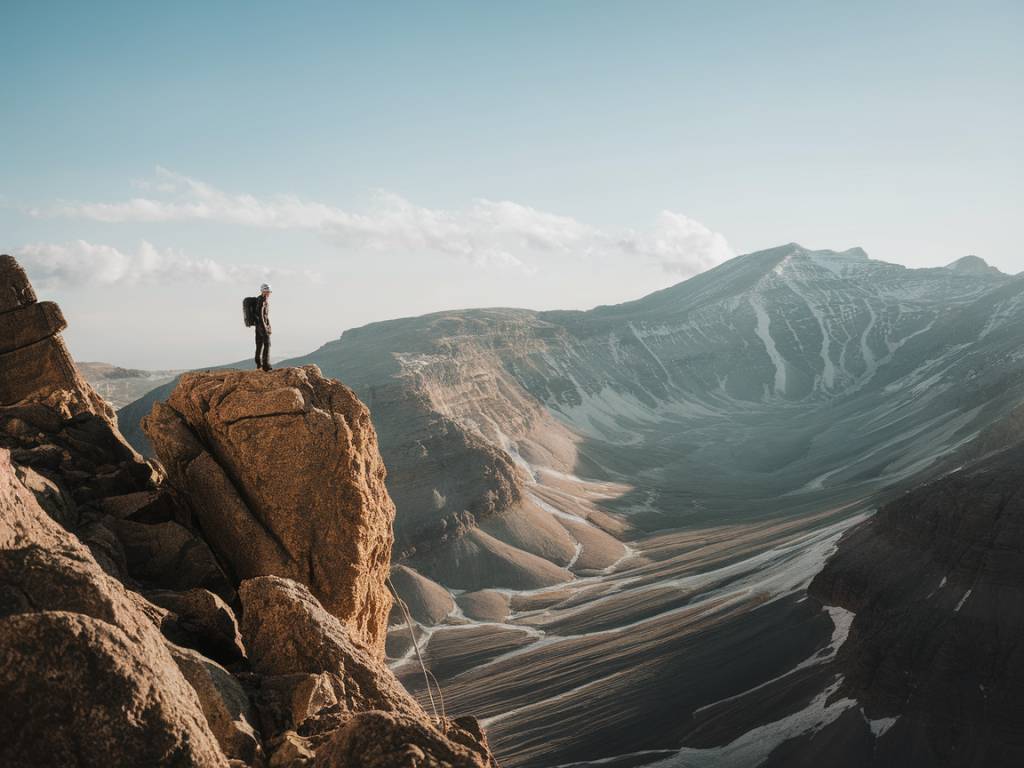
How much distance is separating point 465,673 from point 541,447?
98.7 m

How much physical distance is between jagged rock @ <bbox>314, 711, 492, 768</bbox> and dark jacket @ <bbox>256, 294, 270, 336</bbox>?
12.6m

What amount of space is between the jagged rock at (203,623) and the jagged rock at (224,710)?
1.91 m

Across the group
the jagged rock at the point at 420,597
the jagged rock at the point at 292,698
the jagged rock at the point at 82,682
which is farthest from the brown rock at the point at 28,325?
the jagged rock at the point at 420,597

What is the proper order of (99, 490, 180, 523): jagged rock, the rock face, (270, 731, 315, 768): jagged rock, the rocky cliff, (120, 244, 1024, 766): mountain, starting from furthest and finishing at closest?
(120, 244, 1024, 766): mountain < the rock face < (99, 490, 180, 523): jagged rock < (270, 731, 315, 768): jagged rock < the rocky cliff

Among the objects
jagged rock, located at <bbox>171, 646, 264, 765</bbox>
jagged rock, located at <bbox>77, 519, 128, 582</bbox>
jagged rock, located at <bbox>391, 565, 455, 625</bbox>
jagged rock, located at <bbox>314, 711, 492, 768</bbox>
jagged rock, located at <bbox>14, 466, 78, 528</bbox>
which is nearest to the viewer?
jagged rock, located at <bbox>314, 711, 492, 768</bbox>

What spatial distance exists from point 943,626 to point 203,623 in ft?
178

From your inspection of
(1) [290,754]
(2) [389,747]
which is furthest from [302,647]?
(2) [389,747]

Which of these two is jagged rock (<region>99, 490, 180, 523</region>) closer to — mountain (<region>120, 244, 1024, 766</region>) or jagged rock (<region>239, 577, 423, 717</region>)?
jagged rock (<region>239, 577, 423, 717</region>)

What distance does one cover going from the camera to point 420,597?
10269cm

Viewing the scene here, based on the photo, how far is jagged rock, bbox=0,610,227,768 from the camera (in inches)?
263

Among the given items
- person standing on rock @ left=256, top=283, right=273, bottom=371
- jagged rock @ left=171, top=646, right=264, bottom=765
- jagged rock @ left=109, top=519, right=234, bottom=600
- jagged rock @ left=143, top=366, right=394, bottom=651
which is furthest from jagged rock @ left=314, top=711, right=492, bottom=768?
person standing on rock @ left=256, top=283, right=273, bottom=371

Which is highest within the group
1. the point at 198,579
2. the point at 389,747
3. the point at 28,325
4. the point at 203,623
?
the point at 28,325

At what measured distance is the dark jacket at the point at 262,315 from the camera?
60.4ft

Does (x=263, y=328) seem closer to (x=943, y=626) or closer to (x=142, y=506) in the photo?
(x=142, y=506)
